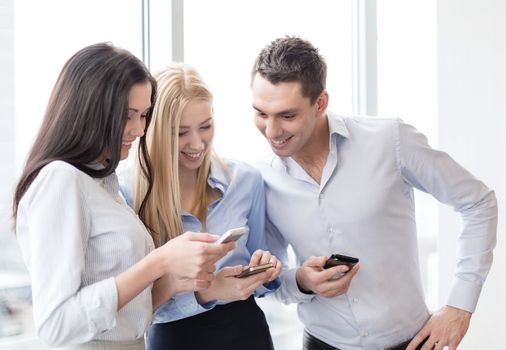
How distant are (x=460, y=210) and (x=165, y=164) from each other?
97 centimetres

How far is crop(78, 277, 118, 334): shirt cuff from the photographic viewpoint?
1373mm

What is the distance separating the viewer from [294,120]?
1938mm

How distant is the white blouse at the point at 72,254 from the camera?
1.37 metres

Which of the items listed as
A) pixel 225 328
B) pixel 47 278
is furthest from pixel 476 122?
pixel 47 278

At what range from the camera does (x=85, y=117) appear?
1465 millimetres

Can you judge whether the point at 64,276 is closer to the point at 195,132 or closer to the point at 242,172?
the point at 195,132

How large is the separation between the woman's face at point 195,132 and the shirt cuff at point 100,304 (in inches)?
23.0

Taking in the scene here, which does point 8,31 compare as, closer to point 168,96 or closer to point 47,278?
point 168,96

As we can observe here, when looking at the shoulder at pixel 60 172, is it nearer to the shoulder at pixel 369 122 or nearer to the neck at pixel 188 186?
the neck at pixel 188 186

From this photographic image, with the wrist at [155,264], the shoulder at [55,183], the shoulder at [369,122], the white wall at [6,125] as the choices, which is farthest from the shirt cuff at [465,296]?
the white wall at [6,125]

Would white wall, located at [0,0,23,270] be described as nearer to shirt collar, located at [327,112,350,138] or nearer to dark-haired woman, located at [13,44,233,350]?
dark-haired woman, located at [13,44,233,350]

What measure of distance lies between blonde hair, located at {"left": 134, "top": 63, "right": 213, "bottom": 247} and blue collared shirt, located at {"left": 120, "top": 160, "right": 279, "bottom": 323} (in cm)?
6

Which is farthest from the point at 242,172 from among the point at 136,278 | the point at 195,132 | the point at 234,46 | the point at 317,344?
the point at 234,46

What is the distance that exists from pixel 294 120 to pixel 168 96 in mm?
383
